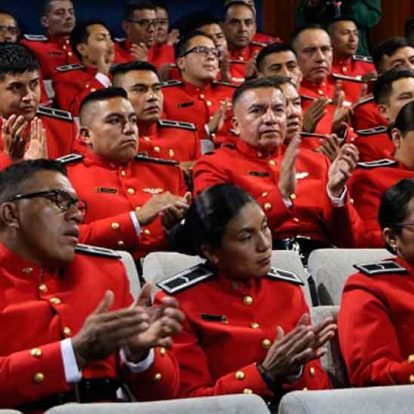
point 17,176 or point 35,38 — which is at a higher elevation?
point 17,176

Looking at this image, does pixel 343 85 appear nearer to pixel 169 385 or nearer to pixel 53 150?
pixel 53 150

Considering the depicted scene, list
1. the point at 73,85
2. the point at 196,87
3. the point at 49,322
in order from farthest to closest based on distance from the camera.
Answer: the point at 73,85
the point at 196,87
the point at 49,322

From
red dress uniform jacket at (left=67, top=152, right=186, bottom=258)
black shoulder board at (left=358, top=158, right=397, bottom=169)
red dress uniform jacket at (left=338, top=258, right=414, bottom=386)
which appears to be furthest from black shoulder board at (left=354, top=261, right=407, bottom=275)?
black shoulder board at (left=358, top=158, right=397, bottom=169)

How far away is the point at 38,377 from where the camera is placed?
219cm

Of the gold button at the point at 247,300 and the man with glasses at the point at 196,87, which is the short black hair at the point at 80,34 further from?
the gold button at the point at 247,300

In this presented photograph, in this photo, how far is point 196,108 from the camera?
15.8ft

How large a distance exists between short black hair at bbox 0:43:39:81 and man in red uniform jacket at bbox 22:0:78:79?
67.1 inches

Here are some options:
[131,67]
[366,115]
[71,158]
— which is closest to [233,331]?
[71,158]

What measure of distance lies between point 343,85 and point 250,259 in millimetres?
2875

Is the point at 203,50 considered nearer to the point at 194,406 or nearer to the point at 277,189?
the point at 277,189

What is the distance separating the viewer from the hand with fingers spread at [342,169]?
127 inches

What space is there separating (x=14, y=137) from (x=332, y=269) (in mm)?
964

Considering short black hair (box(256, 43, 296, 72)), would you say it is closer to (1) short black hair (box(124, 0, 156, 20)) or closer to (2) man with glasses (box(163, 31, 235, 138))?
(2) man with glasses (box(163, 31, 235, 138))

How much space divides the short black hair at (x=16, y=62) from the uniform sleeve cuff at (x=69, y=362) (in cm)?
165
